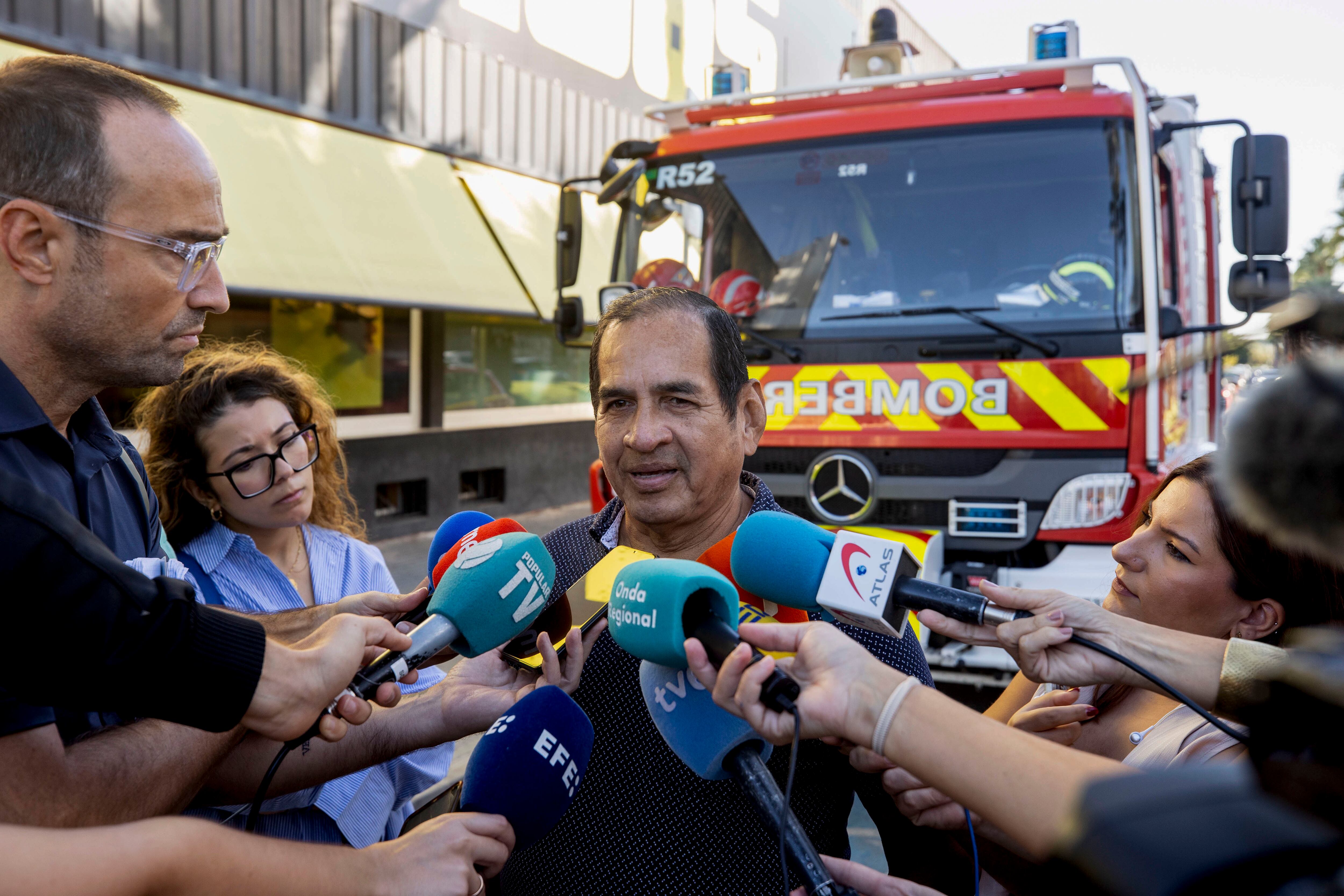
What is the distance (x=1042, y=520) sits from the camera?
4.34m

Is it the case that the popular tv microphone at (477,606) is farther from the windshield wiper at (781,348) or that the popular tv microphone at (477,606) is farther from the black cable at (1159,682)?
the windshield wiper at (781,348)

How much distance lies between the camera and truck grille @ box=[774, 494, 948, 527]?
178 inches

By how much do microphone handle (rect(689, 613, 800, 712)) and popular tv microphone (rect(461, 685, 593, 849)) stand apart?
0.30 metres

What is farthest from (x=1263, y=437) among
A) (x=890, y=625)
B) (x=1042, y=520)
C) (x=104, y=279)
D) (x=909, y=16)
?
(x=909, y=16)

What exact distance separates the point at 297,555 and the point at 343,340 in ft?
23.1

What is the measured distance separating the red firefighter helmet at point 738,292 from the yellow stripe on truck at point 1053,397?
1251 millimetres

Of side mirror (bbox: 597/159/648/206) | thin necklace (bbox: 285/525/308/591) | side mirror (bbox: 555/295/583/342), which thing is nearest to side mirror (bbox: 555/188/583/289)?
side mirror (bbox: 555/295/583/342)

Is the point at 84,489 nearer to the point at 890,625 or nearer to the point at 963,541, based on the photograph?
the point at 890,625

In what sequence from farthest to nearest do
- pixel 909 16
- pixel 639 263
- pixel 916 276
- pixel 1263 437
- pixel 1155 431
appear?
pixel 909 16, pixel 639 263, pixel 916 276, pixel 1155 431, pixel 1263 437

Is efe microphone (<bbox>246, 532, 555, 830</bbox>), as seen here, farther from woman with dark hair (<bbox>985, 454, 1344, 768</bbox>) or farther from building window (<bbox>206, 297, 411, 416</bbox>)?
building window (<bbox>206, 297, 411, 416</bbox>)

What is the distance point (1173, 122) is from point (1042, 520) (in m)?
1.89

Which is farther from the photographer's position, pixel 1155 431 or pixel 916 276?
pixel 916 276

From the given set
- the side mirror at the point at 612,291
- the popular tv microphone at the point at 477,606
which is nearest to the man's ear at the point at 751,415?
the popular tv microphone at the point at 477,606

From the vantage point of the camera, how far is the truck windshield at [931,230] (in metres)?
4.34
